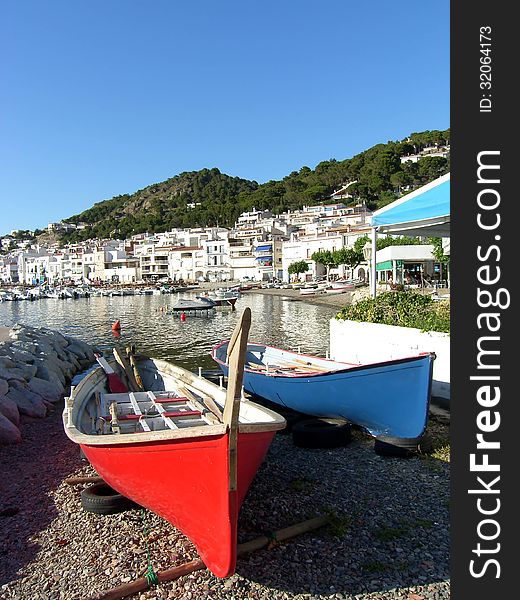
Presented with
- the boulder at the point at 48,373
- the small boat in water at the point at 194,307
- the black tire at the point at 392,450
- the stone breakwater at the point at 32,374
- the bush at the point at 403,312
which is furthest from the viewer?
the small boat in water at the point at 194,307

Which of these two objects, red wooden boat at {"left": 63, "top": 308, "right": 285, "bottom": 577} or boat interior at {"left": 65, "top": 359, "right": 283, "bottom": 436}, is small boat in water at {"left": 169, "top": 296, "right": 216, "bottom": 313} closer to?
boat interior at {"left": 65, "top": 359, "right": 283, "bottom": 436}

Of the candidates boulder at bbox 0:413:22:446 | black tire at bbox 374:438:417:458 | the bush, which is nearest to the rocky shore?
black tire at bbox 374:438:417:458

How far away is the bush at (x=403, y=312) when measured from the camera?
1124 cm

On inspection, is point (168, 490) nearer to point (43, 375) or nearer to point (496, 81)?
point (496, 81)

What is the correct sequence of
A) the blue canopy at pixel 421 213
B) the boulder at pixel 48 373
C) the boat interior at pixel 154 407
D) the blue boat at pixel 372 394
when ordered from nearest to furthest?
1. the boat interior at pixel 154 407
2. the blue boat at pixel 372 394
3. the blue canopy at pixel 421 213
4. the boulder at pixel 48 373

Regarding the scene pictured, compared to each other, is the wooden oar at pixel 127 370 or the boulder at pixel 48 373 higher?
the wooden oar at pixel 127 370

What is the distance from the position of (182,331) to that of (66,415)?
85.1 ft

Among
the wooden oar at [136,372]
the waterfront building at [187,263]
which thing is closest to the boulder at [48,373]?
the wooden oar at [136,372]

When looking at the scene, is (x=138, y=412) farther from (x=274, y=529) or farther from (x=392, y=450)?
(x=392, y=450)

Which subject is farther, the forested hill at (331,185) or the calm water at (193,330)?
the forested hill at (331,185)

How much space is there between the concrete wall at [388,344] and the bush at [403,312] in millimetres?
266

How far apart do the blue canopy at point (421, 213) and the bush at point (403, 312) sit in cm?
187

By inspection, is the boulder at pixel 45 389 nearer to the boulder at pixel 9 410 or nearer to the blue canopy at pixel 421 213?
the boulder at pixel 9 410

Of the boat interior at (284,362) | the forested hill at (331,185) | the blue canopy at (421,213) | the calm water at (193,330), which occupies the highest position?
the forested hill at (331,185)
